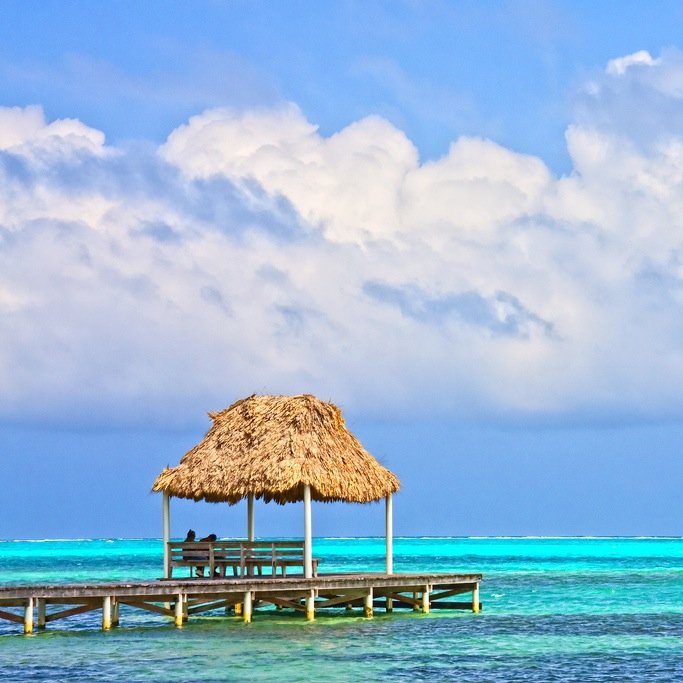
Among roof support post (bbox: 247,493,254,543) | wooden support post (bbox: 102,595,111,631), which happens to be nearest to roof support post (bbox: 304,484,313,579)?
roof support post (bbox: 247,493,254,543)

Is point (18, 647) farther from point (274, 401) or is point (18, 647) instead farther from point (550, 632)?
point (550, 632)

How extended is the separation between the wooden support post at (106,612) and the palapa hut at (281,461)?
2776mm

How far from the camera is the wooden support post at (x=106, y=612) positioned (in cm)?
2623

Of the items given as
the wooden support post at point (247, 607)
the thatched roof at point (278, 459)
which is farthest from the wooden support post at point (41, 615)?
the wooden support post at point (247, 607)

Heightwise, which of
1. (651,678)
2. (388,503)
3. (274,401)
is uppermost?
(274,401)

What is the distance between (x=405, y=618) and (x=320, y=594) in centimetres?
232

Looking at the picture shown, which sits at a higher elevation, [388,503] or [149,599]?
[388,503]

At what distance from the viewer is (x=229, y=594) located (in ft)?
90.0

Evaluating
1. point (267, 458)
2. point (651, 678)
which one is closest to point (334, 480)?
point (267, 458)

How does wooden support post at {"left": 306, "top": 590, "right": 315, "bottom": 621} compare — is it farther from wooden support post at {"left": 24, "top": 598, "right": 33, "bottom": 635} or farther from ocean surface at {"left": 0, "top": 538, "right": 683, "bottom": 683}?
wooden support post at {"left": 24, "top": 598, "right": 33, "bottom": 635}

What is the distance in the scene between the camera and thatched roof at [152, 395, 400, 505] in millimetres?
27969

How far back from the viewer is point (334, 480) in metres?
28.3

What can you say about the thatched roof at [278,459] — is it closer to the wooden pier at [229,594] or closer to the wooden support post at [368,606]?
the wooden pier at [229,594]

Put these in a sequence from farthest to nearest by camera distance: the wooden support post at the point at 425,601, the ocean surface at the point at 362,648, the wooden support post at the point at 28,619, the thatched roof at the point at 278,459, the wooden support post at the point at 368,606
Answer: the wooden support post at the point at 425,601 → the wooden support post at the point at 368,606 → the thatched roof at the point at 278,459 → the wooden support post at the point at 28,619 → the ocean surface at the point at 362,648
